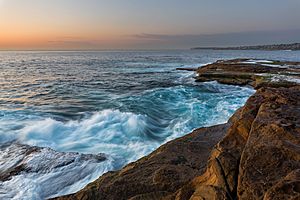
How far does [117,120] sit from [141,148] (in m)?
3.58

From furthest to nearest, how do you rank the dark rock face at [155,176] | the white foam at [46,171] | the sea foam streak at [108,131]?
the sea foam streak at [108,131] → the white foam at [46,171] → the dark rock face at [155,176]

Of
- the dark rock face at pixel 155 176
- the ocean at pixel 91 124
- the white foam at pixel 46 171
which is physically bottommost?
the ocean at pixel 91 124

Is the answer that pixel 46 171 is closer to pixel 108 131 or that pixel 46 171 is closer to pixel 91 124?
pixel 108 131

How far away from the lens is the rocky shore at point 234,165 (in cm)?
317

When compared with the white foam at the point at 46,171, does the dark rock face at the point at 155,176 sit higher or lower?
higher

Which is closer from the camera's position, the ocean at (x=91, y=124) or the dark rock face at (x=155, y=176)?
the dark rock face at (x=155, y=176)

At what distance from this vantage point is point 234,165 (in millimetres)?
3645

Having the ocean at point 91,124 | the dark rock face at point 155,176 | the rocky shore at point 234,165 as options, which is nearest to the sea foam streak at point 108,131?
the ocean at point 91,124

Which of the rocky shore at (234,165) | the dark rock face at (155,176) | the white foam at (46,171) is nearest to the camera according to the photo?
the rocky shore at (234,165)

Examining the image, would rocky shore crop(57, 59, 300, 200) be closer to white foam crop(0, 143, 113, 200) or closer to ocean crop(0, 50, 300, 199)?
white foam crop(0, 143, 113, 200)

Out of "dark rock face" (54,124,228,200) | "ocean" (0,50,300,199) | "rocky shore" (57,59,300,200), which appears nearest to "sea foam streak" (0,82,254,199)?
"ocean" (0,50,300,199)

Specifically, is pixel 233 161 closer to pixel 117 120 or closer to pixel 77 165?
pixel 77 165

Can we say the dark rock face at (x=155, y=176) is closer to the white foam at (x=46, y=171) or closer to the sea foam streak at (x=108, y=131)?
the white foam at (x=46, y=171)

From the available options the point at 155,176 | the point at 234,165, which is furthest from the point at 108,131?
the point at 234,165
